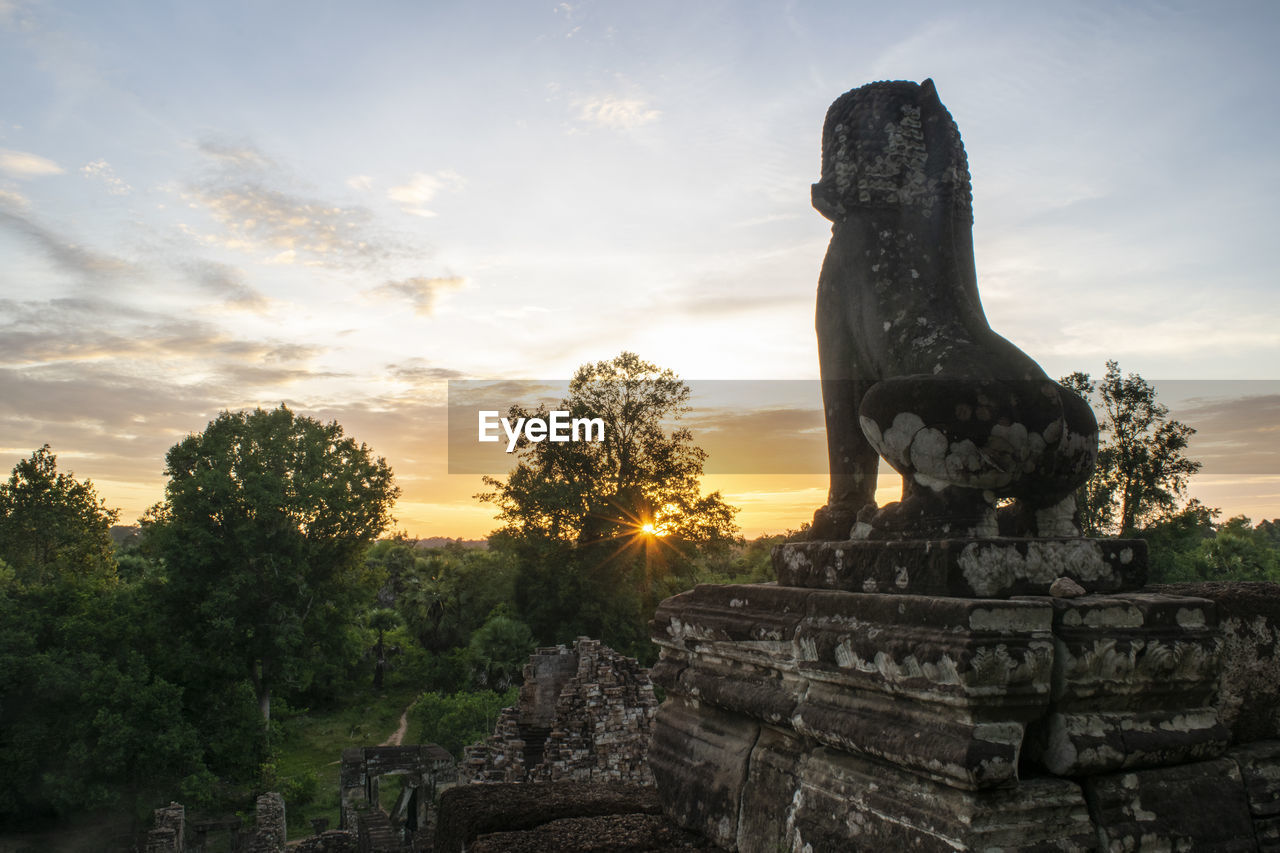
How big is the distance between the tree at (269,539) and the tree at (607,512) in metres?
5.24

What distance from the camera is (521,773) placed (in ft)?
32.9

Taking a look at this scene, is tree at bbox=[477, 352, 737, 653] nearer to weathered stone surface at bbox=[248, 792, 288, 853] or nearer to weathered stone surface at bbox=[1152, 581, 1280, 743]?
weathered stone surface at bbox=[248, 792, 288, 853]

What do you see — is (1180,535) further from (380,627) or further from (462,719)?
(380,627)

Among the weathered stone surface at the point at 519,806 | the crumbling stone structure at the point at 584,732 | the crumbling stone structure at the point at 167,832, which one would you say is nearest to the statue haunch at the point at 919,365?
the weathered stone surface at the point at 519,806

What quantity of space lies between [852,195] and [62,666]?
23128 millimetres

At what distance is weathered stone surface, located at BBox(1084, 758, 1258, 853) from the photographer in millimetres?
1708

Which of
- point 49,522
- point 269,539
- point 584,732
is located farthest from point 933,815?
point 49,522

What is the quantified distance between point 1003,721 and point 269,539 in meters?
26.2

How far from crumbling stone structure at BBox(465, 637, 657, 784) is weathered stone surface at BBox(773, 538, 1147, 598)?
7.51 metres

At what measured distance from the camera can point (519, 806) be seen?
271 centimetres

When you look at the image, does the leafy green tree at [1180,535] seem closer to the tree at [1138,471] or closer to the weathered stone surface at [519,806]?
the tree at [1138,471]

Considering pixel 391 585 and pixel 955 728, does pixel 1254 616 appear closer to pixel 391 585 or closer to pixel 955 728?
pixel 955 728

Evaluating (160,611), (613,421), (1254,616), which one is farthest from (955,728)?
(613,421)

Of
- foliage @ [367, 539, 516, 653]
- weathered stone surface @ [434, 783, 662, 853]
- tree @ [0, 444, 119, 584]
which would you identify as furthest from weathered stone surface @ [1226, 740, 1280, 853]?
tree @ [0, 444, 119, 584]
